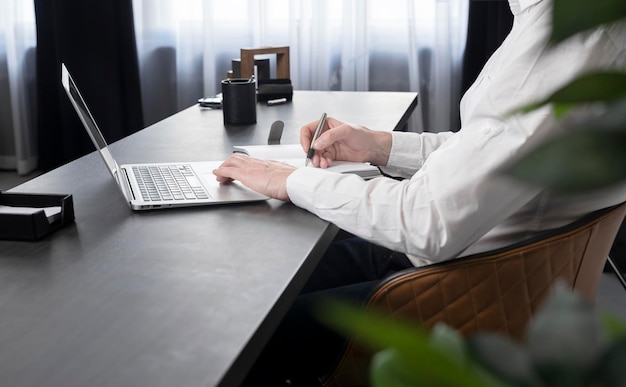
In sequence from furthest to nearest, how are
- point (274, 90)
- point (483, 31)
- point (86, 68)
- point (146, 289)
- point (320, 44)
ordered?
point (86, 68), point (320, 44), point (483, 31), point (274, 90), point (146, 289)

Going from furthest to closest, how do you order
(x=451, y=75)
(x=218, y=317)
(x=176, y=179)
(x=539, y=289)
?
(x=451, y=75) < (x=176, y=179) < (x=539, y=289) < (x=218, y=317)

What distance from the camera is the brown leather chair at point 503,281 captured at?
3.77 ft

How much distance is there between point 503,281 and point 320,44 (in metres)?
3.18

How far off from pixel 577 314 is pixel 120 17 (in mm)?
4409

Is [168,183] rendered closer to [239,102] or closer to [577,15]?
[239,102]

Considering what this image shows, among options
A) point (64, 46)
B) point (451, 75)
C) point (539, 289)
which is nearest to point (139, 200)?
point (539, 289)

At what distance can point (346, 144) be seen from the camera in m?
1.67

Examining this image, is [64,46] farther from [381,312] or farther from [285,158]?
[381,312]

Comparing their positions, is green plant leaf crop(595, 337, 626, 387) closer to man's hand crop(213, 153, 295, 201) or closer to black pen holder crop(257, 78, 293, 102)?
man's hand crop(213, 153, 295, 201)

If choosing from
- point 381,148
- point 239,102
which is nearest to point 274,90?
point 239,102

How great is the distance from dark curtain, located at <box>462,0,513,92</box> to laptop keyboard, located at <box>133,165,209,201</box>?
2.68 m

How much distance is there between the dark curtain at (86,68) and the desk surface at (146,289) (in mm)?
2923

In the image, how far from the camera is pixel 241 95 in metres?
2.12

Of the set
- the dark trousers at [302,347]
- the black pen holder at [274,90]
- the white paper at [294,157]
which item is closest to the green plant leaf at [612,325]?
the dark trousers at [302,347]
